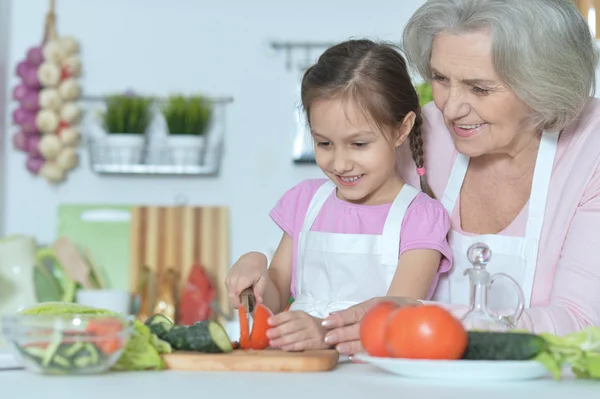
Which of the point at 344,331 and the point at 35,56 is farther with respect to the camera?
the point at 35,56

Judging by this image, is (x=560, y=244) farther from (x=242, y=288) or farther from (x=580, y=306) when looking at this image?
(x=242, y=288)

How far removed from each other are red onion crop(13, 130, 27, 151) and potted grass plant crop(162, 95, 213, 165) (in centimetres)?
45

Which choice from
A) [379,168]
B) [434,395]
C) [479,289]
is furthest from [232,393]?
[379,168]

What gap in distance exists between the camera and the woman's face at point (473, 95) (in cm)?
Answer: 152

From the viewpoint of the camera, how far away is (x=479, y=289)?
1107 millimetres

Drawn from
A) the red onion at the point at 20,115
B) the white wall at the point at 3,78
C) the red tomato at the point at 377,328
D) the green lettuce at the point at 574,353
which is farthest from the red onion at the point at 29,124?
the green lettuce at the point at 574,353

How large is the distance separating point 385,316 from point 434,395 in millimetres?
151

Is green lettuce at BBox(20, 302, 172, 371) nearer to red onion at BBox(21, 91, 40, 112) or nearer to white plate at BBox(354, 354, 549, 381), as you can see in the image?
white plate at BBox(354, 354, 549, 381)

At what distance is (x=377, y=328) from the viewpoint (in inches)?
39.5

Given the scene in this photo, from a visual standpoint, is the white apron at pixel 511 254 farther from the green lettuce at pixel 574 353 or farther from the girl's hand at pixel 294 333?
the green lettuce at pixel 574 353

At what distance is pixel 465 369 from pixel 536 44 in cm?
75

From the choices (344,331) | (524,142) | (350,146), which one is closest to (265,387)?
(344,331)

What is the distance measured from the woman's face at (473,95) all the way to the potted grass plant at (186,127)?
142 cm

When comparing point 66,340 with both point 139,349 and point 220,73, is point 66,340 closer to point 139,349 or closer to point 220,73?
point 139,349
